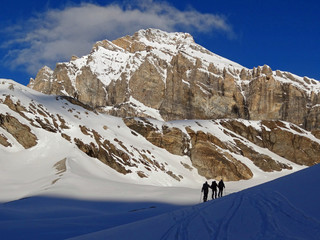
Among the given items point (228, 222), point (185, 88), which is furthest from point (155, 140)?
point (185, 88)

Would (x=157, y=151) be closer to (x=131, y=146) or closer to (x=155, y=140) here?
(x=155, y=140)

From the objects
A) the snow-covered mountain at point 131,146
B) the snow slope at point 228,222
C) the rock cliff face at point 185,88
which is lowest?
the snow slope at point 228,222

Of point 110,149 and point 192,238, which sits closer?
point 192,238

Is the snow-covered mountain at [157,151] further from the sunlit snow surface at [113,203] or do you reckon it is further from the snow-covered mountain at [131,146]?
the snow-covered mountain at [131,146]

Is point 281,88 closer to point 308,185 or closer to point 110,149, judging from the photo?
point 110,149

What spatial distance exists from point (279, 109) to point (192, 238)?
158 m

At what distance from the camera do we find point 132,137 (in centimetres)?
8250

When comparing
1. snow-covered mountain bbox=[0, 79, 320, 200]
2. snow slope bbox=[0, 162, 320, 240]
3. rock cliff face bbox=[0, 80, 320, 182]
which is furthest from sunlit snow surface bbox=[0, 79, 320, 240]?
rock cliff face bbox=[0, 80, 320, 182]

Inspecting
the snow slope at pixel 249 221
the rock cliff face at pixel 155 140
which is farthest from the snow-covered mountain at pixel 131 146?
the snow slope at pixel 249 221

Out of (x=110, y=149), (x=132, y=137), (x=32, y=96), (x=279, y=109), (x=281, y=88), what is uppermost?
(x=281, y=88)

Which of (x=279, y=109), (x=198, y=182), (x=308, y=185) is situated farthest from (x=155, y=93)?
(x=308, y=185)

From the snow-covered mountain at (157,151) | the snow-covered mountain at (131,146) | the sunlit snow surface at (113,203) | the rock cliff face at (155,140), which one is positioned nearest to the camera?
the sunlit snow surface at (113,203)

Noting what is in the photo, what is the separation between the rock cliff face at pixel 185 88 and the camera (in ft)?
526

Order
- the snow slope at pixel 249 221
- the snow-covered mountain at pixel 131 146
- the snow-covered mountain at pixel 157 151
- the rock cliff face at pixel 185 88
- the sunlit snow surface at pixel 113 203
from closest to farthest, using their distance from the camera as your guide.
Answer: the snow slope at pixel 249 221 → the sunlit snow surface at pixel 113 203 → the snow-covered mountain at pixel 157 151 → the snow-covered mountain at pixel 131 146 → the rock cliff face at pixel 185 88
